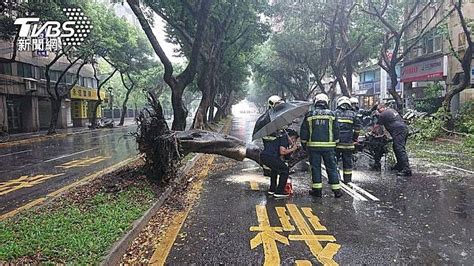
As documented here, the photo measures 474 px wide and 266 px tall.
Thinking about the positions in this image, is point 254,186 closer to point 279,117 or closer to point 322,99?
point 279,117

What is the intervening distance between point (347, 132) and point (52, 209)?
5.95m

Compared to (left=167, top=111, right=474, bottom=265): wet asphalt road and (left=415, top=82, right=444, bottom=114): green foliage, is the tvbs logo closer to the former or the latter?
(left=167, top=111, right=474, bottom=265): wet asphalt road

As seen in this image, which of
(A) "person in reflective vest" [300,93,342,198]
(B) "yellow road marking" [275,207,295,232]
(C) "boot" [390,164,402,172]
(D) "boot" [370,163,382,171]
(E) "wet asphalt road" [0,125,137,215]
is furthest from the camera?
(D) "boot" [370,163,382,171]

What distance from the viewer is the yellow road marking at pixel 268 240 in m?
4.54

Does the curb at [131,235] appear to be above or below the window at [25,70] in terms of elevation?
below

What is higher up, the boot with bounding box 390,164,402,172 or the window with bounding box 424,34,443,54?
the window with bounding box 424,34,443,54

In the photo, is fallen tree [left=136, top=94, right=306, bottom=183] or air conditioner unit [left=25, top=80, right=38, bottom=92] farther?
air conditioner unit [left=25, top=80, right=38, bottom=92]

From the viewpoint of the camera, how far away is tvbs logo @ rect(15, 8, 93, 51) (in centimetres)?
1953

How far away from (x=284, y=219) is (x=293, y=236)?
826 mm

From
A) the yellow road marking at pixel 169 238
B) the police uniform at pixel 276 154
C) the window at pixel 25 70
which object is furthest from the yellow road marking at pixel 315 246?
the window at pixel 25 70

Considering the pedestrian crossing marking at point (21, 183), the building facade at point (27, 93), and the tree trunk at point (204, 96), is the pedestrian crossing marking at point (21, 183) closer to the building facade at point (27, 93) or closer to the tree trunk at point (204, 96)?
the tree trunk at point (204, 96)

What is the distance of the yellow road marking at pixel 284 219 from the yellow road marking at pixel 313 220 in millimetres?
316

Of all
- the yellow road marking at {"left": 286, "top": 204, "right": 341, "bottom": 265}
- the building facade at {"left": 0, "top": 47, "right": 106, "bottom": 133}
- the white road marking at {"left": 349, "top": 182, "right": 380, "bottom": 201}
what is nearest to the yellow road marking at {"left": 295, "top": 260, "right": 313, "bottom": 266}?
the yellow road marking at {"left": 286, "top": 204, "right": 341, "bottom": 265}

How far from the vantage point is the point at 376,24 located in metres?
22.0
